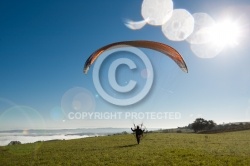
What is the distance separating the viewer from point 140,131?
36656 millimetres

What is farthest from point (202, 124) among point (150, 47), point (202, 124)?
point (150, 47)

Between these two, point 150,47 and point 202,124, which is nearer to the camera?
point 150,47

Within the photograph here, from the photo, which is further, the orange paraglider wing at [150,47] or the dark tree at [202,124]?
the dark tree at [202,124]

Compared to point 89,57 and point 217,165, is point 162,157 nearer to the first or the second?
point 217,165

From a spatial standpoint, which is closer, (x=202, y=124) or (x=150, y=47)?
(x=150, y=47)

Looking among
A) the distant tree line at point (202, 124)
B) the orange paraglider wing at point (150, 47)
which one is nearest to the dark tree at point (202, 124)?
the distant tree line at point (202, 124)

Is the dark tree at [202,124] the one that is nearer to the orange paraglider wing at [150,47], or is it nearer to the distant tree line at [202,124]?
the distant tree line at [202,124]

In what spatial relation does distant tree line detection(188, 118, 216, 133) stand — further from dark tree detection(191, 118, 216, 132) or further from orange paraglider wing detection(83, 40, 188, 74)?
orange paraglider wing detection(83, 40, 188, 74)

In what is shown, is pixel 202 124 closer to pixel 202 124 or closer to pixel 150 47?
pixel 202 124

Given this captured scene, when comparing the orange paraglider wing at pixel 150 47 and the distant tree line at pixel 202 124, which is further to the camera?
the distant tree line at pixel 202 124

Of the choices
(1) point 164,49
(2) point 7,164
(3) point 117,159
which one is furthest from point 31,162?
(1) point 164,49

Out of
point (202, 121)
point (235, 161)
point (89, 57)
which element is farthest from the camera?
point (202, 121)

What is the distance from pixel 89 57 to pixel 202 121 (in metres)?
122

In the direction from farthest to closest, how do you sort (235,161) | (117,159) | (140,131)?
(140,131) → (117,159) → (235,161)
